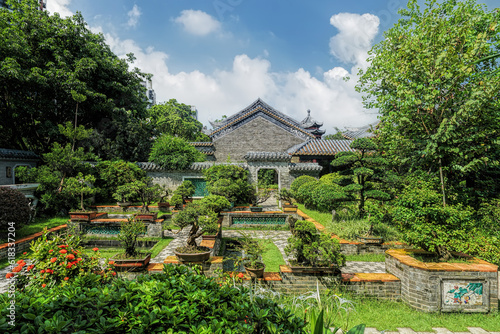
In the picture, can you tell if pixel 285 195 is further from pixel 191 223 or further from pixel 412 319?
pixel 412 319

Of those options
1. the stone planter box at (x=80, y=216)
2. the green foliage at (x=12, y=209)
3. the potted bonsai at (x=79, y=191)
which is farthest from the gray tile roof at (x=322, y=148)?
the green foliage at (x=12, y=209)

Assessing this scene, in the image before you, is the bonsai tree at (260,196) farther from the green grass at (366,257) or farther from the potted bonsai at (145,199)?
the green grass at (366,257)

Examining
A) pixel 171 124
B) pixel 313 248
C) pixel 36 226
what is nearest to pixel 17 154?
pixel 36 226

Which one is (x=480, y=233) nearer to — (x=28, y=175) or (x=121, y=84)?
(x=28, y=175)

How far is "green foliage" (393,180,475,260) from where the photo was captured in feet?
16.7

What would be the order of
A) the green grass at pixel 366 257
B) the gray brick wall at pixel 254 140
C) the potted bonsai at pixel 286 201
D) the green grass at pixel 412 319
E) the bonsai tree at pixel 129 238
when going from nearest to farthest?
1. the green grass at pixel 412 319
2. the bonsai tree at pixel 129 238
3. the green grass at pixel 366 257
4. the potted bonsai at pixel 286 201
5. the gray brick wall at pixel 254 140

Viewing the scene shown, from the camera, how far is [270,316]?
7.30 ft

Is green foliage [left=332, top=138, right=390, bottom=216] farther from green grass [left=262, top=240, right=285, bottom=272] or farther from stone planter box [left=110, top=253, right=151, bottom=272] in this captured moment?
stone planter box [left=110, top=253, right=151, bottom=272]

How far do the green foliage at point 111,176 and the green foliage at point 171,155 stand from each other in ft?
7.66

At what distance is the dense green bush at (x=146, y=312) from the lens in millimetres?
1842

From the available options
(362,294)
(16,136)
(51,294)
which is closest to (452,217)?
(362,294)

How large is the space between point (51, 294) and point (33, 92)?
50.9ft

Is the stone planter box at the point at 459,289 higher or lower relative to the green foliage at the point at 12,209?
lower

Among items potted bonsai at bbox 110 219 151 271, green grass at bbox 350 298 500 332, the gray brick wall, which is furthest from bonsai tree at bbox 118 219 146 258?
the gray brick wall
